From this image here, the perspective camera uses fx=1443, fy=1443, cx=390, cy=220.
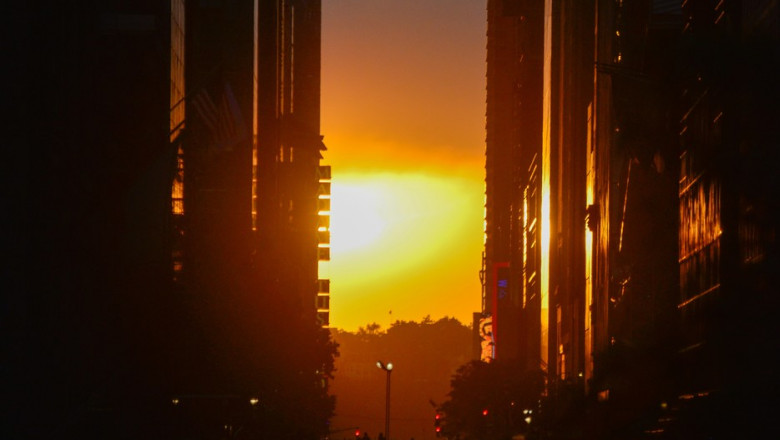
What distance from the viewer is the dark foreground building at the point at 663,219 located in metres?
35.7

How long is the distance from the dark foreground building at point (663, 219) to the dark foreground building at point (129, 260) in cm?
1658

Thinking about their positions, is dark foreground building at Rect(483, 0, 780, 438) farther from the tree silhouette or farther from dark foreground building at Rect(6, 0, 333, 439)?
dark foreground building at Rect(6, 0, 333, 439)

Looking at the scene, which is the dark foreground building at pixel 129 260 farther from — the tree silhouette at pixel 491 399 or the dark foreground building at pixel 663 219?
the dark foreground building at pixel 663 219

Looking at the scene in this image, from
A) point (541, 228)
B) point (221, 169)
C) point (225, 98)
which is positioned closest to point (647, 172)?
point (225, 98)

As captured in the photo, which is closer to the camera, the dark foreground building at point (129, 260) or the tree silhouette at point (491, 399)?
the dark foreground building at point (129, 260)

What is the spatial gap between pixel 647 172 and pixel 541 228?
69.4 m

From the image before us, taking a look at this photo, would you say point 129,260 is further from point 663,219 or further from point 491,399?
point 491,399

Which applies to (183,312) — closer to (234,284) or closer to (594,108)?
(234,284)

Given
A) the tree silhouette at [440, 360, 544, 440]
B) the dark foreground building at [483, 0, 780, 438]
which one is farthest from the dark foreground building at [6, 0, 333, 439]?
the dark foreground building at [483, 0, 780, 438]

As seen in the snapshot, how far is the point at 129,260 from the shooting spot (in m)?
63.1

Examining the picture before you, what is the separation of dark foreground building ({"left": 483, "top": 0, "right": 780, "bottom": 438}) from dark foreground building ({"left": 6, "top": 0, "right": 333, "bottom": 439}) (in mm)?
16583

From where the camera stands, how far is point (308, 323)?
8475 centimetres

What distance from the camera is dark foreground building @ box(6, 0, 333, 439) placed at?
54.1m

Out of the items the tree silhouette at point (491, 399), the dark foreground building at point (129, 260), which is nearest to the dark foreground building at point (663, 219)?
the tree silhouette at point (491, 399)
